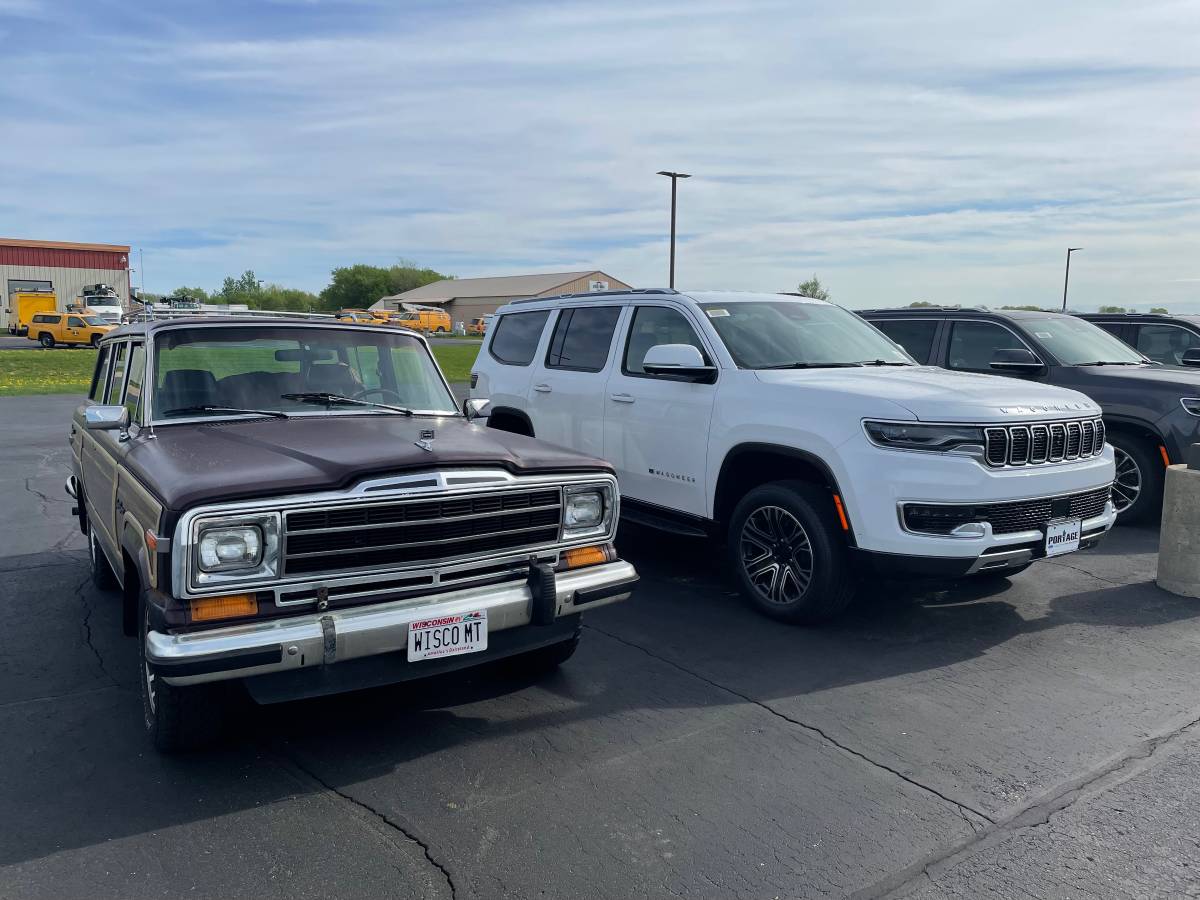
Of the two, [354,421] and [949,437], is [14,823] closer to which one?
[354,421]

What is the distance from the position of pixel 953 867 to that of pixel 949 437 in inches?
100

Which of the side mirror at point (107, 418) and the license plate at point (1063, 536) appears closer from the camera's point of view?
the side mirror at point (107, 418)

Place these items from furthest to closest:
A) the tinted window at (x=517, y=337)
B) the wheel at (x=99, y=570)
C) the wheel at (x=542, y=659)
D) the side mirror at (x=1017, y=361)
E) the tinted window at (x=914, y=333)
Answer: the tinted window at (x=914, y=333)
the side mirror at (x=1017, y=361)
the tinted window at (x=517, y=337)
the wheel at (x=99, y=570)
the wheel at (x=542, y=659)

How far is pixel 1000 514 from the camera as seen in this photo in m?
5.16

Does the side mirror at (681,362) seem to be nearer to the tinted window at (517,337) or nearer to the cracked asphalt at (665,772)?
the cracked asphalt at (665,772)

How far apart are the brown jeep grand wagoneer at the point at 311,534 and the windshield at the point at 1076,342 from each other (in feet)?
21.6

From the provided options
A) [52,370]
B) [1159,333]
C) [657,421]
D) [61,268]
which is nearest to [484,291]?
[61,268]

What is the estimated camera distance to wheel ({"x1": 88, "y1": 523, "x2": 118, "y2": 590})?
6127mm

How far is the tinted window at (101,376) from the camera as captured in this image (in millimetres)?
6434

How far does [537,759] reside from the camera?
3895mm

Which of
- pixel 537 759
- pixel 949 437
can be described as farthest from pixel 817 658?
pixel 537 759

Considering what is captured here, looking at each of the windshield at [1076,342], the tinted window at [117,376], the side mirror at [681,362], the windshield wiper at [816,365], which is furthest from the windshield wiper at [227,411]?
the windshield at [1076,342]

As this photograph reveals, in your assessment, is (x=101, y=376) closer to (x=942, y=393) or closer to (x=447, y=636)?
(x=447, y=636)

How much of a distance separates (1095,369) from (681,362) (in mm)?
5165
